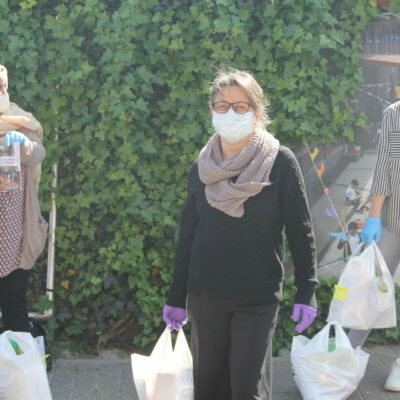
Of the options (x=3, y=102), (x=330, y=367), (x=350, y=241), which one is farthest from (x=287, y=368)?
(x=3, y=102)

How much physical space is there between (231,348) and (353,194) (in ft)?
7.15

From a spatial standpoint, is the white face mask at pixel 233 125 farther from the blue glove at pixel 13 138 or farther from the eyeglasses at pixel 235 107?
the blue glove at pixel 13 138

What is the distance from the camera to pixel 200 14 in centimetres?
436

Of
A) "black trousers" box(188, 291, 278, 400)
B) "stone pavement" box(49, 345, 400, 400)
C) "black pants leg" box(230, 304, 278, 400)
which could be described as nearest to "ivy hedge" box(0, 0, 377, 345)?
"stone pavement" box(49, 345, 400, 400)

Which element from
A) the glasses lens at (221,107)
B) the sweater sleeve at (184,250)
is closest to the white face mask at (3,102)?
the sweater sleeve at (184,250)

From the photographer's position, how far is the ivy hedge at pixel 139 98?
437cm

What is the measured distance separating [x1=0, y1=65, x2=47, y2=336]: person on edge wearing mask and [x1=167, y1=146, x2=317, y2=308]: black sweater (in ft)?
3.97

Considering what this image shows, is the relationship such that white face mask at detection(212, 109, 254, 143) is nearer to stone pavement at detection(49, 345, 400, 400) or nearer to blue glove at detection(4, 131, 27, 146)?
blue glove at detection(4, 131, 27, 146)

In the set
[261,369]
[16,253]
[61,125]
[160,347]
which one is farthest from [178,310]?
[61,125]

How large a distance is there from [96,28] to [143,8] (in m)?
0.33

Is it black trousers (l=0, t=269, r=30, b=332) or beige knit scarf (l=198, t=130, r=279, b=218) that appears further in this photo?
black trousers (l=0, t=269, r=30, b=332)

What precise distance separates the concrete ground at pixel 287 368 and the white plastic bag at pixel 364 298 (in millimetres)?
516

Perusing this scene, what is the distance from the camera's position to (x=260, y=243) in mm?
2959

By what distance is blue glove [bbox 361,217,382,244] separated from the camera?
412cm
